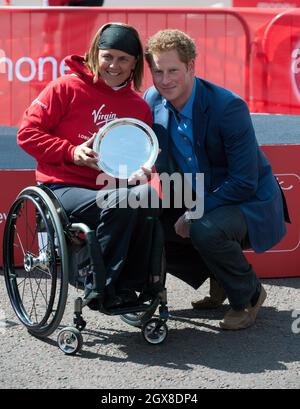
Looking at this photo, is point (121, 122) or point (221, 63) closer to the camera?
point (121, 122)

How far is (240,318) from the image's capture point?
4441 mm

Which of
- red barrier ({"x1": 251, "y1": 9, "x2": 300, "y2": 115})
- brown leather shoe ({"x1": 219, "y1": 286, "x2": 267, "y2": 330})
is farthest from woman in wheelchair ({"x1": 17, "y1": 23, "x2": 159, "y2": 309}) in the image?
red barrier ({"x1": 251, "y1": 9, "x2": 300, "y2": 115})

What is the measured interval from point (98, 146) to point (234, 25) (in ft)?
13.3

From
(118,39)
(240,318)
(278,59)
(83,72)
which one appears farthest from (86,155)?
(278,59)

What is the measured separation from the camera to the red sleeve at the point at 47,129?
13.5 ft

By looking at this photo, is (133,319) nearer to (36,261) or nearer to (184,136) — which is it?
(36,261)

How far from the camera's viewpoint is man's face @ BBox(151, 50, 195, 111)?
419 cm

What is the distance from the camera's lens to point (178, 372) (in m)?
3.87

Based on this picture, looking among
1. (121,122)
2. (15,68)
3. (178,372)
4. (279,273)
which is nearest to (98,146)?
(121,122)

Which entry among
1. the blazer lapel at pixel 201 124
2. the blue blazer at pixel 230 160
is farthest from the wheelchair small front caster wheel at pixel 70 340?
the blazer lapel at pixel 201 124

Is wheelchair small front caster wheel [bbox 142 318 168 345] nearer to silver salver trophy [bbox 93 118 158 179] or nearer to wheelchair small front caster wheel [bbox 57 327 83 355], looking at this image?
wheelchair small front caster wheel [bbox 57 327 83 355]

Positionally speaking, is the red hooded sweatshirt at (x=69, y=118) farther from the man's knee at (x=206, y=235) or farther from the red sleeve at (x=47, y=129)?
the man's knee at (x=206, y=235)

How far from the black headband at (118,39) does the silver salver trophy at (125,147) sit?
0.34m

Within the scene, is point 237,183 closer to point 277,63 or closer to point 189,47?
point 189,47
